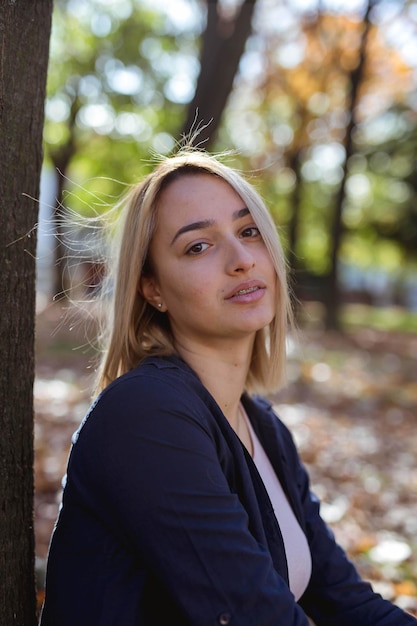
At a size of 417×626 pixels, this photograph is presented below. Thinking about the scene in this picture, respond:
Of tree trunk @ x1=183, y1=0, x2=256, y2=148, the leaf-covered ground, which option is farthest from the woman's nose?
tree trunk @ x1=183, y1=0, x2=256, y2=148

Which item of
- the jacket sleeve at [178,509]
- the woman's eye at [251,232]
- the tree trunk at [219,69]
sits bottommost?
the jacket sleeve at [178,509]

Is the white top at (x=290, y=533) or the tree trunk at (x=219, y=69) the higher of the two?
the tree trunk at (x=219, y=69)

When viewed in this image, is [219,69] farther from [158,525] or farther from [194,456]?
[158,525]

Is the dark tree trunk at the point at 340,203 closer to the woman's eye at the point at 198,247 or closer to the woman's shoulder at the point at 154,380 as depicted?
the woman's eye at the point at 198,247

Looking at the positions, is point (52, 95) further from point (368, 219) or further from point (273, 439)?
point (273, 439)

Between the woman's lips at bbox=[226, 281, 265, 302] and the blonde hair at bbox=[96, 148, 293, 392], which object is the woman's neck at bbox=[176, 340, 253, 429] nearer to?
the blonde hair at bbox=[96, 148, 293, 392]

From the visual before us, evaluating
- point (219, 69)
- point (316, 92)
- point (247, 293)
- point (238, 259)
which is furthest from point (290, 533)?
point (316, 92)

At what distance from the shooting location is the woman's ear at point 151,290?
7.61 ft

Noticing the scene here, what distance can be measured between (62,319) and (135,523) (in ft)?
3.64

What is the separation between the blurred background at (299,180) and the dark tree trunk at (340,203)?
4cm

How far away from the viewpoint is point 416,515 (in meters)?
4.69

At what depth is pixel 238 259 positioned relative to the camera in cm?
215

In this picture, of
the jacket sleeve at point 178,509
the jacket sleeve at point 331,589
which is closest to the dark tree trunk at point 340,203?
the jacket sleeve at point 331,589

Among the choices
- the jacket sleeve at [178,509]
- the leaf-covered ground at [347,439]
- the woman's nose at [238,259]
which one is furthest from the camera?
the leaf-covered ground at [347,439]
